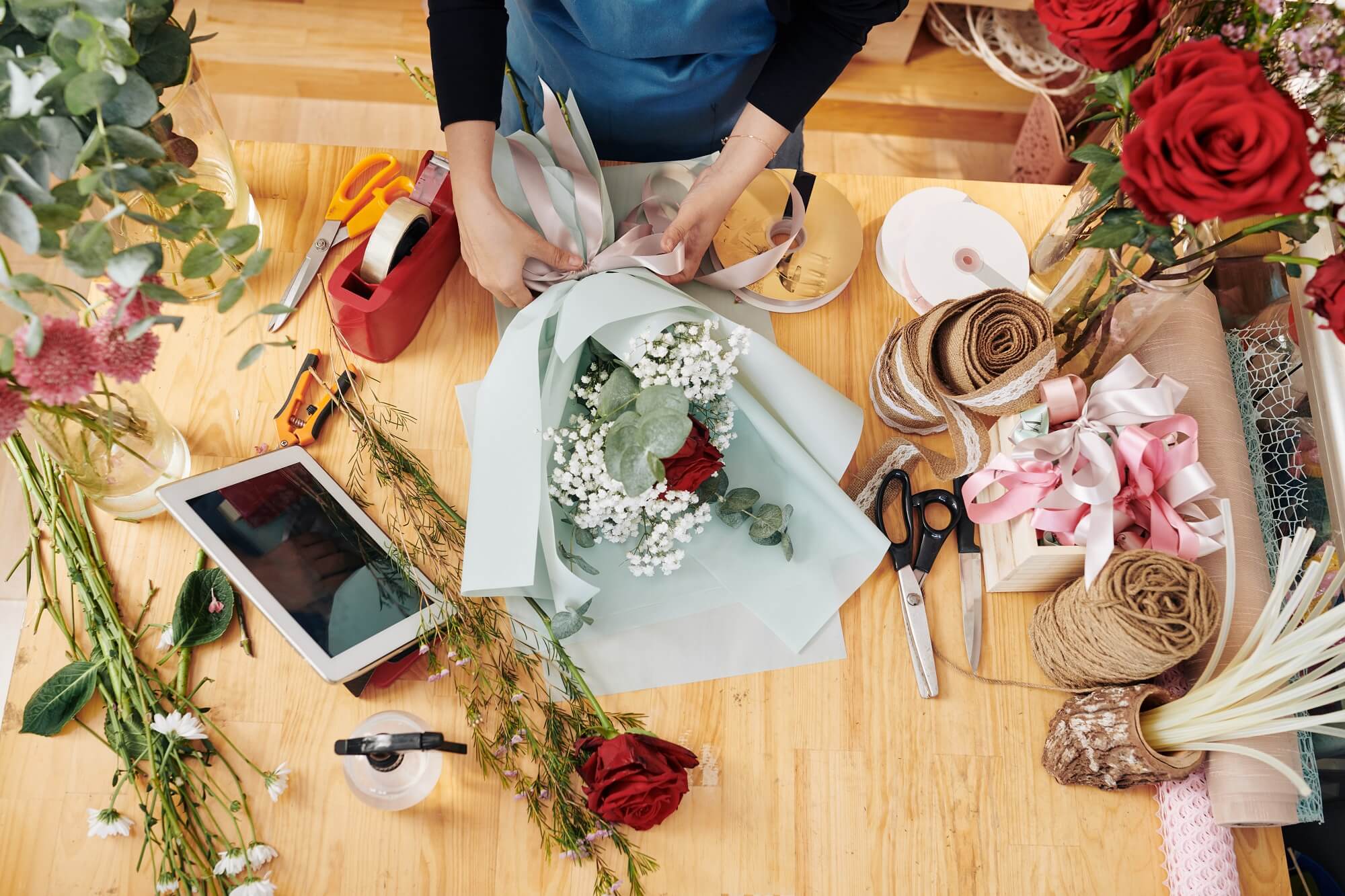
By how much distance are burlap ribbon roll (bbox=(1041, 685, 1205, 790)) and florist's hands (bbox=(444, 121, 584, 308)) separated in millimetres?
725

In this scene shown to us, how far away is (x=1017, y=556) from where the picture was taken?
36.8 inches

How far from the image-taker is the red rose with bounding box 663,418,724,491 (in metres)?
0.85

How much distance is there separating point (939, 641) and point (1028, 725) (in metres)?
A: 0.13

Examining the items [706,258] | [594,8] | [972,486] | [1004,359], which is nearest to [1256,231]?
[1004,359]

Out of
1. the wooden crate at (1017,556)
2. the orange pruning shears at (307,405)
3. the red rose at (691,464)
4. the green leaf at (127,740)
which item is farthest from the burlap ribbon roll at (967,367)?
the green leaf at (127,740)

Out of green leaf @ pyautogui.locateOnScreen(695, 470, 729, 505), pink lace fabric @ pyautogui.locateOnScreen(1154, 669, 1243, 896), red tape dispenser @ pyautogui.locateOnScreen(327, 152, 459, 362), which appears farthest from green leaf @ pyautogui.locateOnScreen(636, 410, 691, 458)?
pink lace fabric @ pyautogui.locateOnScreen(1154, 669, 1243, 896)

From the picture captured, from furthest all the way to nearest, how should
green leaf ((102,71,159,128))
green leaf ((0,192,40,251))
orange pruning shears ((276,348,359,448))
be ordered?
orange pruning shears ((276,348,359,448))
green leaf ((102,71,159,128))
green leaf ((0,192,40,251))

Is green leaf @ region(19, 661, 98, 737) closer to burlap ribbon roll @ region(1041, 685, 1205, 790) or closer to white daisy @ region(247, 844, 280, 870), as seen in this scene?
white daisy @ region(247, 844, 280, 870)

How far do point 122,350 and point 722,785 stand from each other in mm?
705

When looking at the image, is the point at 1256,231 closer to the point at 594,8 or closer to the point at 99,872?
the point at 594,8

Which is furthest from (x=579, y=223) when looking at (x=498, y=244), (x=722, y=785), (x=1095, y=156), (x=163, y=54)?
(x=722, y=785)

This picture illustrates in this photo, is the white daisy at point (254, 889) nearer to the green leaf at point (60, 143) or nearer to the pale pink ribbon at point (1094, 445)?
the green leaf at point (60, 143)

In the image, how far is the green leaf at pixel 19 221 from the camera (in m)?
0.58

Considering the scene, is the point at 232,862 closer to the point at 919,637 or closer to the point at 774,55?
the point at 919,637
